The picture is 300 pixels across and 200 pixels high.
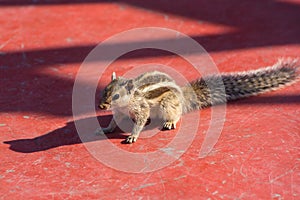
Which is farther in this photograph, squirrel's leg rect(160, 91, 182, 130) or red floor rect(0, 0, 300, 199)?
squirrel's leg rect(160, 91, 182, 130)

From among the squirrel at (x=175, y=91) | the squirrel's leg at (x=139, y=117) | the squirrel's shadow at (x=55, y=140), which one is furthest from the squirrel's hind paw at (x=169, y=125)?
the squirrel's shadow at (x=55, y=140)

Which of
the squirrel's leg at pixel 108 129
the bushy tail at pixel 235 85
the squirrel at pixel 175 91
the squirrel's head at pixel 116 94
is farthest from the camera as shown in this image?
the bushy tail at pixel 235 85

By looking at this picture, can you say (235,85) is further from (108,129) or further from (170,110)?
(108,129)

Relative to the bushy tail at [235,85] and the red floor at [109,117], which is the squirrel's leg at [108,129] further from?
the bushy tail at [235,85]

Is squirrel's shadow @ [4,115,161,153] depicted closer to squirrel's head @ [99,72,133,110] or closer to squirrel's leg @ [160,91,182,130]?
squirrel's leg @ [160,91,182,130]

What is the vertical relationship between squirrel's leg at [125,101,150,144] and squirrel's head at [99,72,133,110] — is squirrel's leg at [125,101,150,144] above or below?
below

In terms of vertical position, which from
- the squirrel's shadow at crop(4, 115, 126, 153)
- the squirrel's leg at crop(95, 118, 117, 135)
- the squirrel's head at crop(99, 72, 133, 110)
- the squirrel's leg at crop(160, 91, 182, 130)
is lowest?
the squirrel's shadow at crop(4, 115, 126, 153)

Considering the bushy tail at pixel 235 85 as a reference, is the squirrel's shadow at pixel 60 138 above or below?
below

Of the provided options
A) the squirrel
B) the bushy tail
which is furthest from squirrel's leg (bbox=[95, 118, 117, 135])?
the bushy tail
